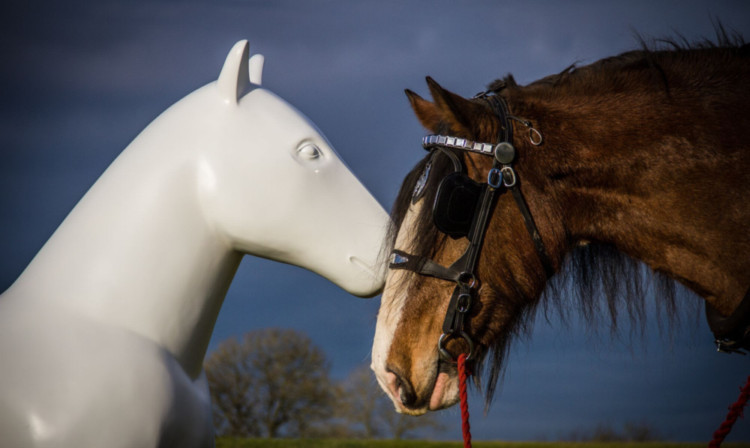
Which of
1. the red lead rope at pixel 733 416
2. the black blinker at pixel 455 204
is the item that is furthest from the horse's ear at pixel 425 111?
the red lead rope at pixel 733 416

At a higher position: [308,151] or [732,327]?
[308,151]

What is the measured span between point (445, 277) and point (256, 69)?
1.25 metres

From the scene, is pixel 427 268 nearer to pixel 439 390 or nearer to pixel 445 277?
pixel 445 277

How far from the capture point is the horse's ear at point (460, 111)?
164cm

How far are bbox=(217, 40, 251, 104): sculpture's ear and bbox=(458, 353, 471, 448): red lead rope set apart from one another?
1.12 m

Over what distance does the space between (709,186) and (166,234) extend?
1564mm

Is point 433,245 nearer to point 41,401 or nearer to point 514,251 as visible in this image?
point 514,251

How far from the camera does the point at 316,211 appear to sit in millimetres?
2029

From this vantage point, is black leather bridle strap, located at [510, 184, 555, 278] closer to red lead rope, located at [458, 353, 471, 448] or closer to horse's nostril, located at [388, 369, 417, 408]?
red lead rope, located at [458, 353, 471, 448]

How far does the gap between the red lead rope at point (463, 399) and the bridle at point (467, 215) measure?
0.03 metres

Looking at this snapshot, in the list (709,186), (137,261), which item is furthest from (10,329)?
(709,186)

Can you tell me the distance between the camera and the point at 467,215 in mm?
1652

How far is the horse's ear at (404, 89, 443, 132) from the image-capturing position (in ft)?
6.27

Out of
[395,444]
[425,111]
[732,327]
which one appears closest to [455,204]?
[425,111]
